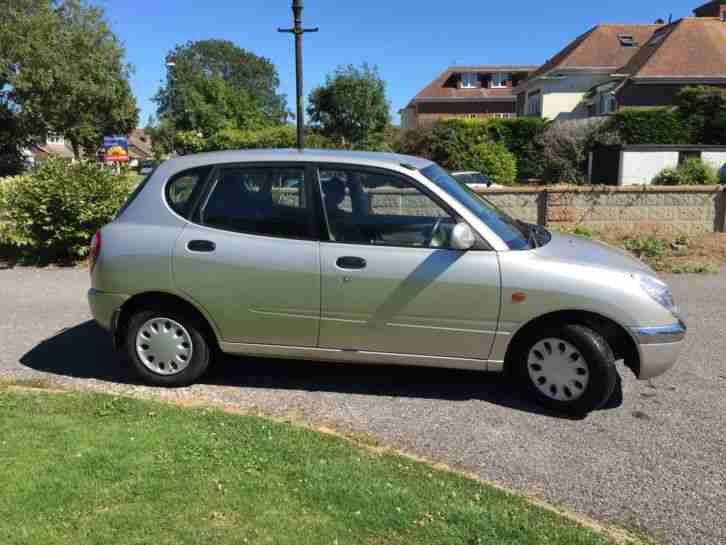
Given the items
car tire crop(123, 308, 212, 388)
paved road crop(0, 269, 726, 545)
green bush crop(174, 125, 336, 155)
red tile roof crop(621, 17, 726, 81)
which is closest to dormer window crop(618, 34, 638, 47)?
red tile roof crop(621, 17, 726, 81)

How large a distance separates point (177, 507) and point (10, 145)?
38.5 metres

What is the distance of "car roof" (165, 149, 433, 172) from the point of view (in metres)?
4.69

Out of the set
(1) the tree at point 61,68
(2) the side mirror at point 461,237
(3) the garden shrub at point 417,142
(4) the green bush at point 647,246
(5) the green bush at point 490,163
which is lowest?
(4) the green bush at point 647,246

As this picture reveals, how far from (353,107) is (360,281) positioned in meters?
33.2

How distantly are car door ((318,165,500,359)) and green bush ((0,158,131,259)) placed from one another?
6266 mm

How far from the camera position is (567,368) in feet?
14.4

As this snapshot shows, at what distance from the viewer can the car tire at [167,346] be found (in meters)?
4.85

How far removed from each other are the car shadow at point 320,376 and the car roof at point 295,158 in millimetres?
1627

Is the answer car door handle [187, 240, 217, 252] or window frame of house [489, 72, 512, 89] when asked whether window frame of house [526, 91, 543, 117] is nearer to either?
window frame of house [489, 72, 512, 89]

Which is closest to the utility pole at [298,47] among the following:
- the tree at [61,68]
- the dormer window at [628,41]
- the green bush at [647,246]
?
the green bush at [647,246]

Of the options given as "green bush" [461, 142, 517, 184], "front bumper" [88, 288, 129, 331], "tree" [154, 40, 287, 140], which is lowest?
"front bumper" [88, 288, 129, 331]

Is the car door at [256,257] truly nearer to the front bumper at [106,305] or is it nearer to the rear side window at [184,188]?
the rear side window at [184,188]

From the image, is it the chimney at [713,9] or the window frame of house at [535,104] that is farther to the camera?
the chimney at [713,9]

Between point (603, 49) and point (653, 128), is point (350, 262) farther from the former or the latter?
point (603, 49)
